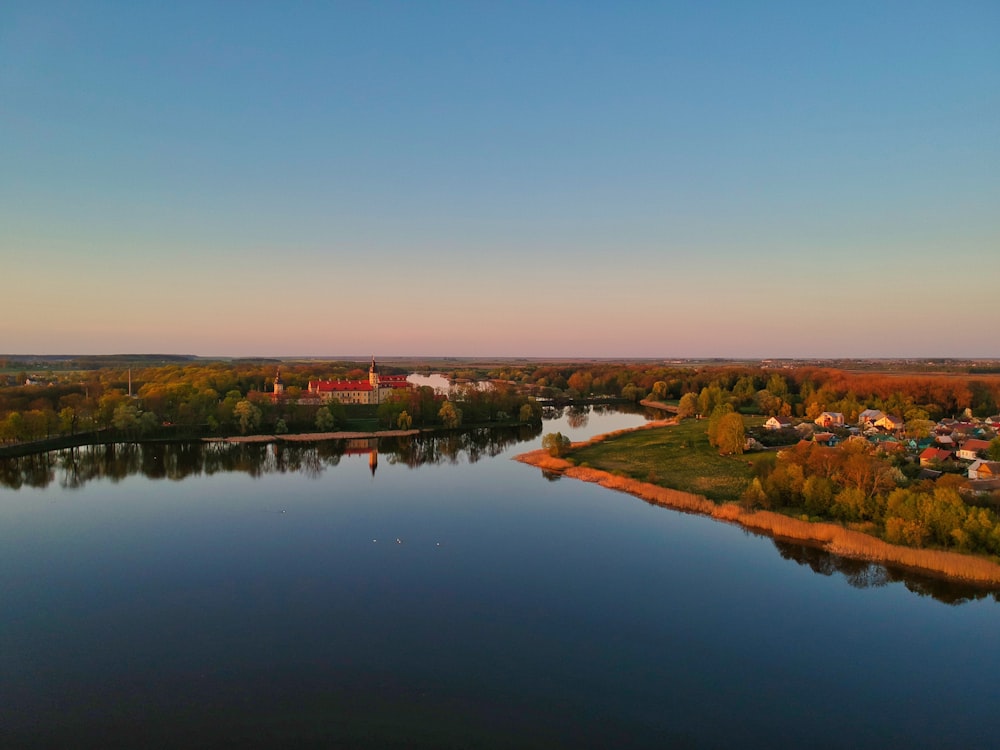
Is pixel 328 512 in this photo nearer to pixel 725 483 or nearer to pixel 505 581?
pixel 505 581

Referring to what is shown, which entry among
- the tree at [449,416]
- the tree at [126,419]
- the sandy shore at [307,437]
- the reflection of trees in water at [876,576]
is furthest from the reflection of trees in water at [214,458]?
the reflection of trees in water at [876,576]

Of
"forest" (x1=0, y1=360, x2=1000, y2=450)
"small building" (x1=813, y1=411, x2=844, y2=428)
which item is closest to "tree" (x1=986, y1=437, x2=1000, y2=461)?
"small building" (x1=813, y1=411, x2=844, y2=428)

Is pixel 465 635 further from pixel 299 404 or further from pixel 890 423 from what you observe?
pixel 299 404

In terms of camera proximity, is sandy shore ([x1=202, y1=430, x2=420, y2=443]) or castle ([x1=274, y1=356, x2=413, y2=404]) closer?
sandy shore ([x1=202, y1=430, x2=420, y2=443])

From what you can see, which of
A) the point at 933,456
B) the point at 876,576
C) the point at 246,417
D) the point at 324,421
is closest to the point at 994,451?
the point at 933,456

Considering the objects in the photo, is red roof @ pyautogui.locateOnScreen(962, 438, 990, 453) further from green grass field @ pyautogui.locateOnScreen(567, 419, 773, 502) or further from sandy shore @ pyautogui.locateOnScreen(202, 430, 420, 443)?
sandy shore @ pyautogui.locateOnScreen(202, 430, 420, 443)
